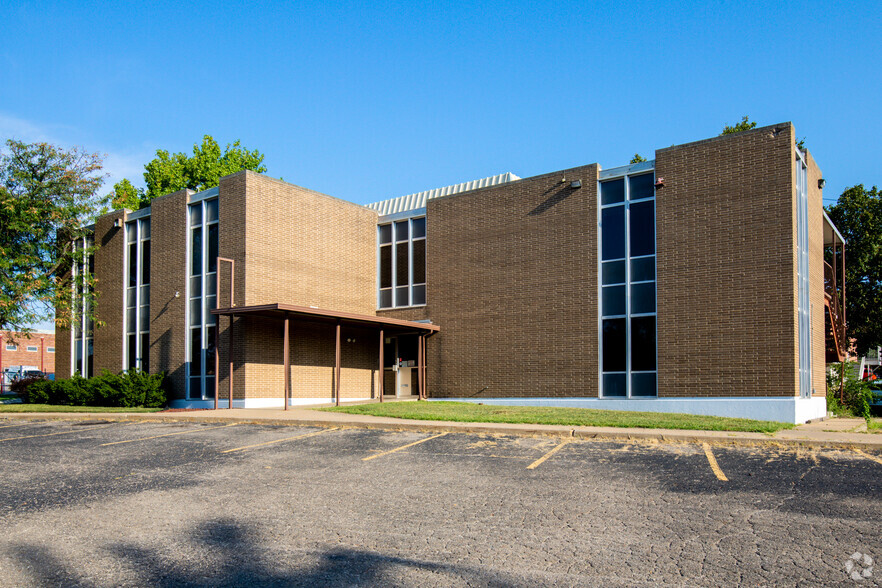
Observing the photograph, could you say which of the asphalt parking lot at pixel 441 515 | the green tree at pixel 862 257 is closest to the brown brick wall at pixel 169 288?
the asphalt parking lot at pixel 441 515

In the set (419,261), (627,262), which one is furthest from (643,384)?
A: (419,261)

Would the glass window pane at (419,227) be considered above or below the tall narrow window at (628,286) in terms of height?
above

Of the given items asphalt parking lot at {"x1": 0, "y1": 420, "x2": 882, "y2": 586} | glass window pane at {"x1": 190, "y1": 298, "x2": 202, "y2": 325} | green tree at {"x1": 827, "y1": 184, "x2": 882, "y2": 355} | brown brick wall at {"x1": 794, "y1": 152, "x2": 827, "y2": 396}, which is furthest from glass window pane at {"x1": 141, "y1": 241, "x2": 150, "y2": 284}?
green tree at {"x1": 827, "y1": 184, "x2": 882, "y2": 355}

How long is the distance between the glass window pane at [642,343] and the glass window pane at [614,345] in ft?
0.93

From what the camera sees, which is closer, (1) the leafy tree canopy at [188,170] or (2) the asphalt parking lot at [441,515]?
(2) the asphalt parking lot at [441,515]

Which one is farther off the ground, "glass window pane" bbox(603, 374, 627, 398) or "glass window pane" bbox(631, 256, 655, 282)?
"glass window pane" bbox(631, 256, 655, 282)

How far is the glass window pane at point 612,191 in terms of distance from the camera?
21.5 m

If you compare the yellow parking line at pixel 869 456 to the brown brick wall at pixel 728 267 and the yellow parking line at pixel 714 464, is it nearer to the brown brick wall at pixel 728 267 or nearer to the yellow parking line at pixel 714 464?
the yellow parking line at pixel 714 464

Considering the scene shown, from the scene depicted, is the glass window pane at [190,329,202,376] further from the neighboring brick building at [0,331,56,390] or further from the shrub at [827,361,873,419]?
the neighboring brick building at [0,331,56,390]

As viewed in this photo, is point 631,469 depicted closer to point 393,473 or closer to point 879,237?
point 393,473

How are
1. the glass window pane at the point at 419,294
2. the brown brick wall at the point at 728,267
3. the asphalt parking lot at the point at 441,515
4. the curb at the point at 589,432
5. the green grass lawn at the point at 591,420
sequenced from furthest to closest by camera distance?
the glass window pane at the point at 419,294 < the brown brick wall at the point at 728,267 < the green grass lawn at the point at 591,420 < the curb at the point at 589,432 < the asphalt parking lot at the point at 441,515

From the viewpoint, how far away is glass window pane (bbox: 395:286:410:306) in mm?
26266

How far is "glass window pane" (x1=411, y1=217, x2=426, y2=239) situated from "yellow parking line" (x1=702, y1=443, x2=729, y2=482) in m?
16.3

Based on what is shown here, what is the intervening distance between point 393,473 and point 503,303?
14.7 meters
